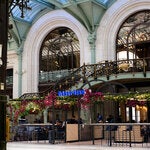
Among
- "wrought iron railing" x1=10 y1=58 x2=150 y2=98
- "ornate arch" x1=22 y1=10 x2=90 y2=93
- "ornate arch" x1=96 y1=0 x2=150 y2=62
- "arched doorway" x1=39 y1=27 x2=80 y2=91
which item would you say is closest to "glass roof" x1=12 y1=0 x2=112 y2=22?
"ornate arch" x1=22 y1=10 x2=90 y2=93

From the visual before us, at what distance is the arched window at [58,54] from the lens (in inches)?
1048

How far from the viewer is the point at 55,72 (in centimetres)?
2720

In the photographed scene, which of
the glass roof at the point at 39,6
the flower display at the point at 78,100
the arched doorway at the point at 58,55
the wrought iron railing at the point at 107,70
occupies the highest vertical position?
the glass roof at the point at 39,6

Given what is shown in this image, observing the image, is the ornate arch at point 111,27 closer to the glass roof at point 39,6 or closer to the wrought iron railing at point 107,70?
the glass roof at point 39,6

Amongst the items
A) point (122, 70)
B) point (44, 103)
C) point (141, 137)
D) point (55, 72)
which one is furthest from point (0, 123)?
point (55, 72)

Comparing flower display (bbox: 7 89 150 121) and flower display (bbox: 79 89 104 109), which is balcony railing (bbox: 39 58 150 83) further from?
flower display (bbox: 79 89 104 109)

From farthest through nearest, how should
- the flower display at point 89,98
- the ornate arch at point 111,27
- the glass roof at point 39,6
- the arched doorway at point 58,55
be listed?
the arched doorway at point 58,55 < the glass roof at point 39,6 < the ornate arch at point 111,27 < the flower display at point 89,98

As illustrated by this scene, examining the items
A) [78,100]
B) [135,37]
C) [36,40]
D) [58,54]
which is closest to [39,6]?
[36,40]

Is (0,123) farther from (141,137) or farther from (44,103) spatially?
(44,103)

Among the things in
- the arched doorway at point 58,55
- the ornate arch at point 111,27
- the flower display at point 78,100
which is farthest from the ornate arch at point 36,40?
the flower display at point 78,100

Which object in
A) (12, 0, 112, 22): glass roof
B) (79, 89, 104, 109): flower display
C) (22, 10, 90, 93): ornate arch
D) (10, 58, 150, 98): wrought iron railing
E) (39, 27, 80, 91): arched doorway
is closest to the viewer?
(79, 89, 104, 109): flower display

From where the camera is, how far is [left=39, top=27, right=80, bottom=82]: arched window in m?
26.6

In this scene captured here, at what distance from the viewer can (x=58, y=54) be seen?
27.5 metres

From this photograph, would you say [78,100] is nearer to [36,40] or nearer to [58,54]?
[58,54]
